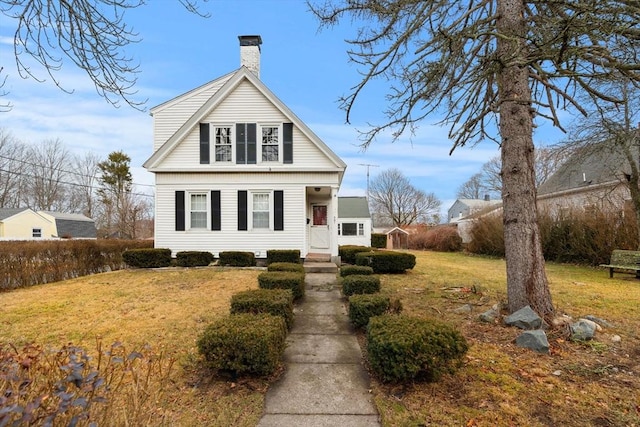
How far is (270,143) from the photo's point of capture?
41.6 feet

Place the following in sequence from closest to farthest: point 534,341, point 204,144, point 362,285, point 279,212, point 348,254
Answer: point 534,341, point 362,285, point 279,212, point 204,144, point 348,254

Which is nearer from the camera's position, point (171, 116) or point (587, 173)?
point (171, 116)

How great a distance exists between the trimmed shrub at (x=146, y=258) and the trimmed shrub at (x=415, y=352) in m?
10.2

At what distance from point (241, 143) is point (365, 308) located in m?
9.32

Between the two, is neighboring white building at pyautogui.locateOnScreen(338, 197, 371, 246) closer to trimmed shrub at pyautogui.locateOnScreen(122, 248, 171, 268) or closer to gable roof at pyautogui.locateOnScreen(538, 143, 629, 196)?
gable roof at pyautogui.locateOnScreen(538, 143, 629, 196)

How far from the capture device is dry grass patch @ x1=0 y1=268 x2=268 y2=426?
2959 mm

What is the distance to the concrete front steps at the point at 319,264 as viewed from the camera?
1093 cm

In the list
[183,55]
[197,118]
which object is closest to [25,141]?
[197,118]

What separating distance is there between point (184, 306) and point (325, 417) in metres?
4.63

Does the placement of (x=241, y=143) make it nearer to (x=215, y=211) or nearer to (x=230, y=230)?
(x=215, y=211)

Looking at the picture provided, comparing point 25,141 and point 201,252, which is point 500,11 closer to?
point 201,252

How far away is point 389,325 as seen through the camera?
12.6 feet

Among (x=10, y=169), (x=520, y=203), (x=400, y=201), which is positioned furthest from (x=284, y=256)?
(x=400, y=201)

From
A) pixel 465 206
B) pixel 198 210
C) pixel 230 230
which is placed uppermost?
pixel 465 206
